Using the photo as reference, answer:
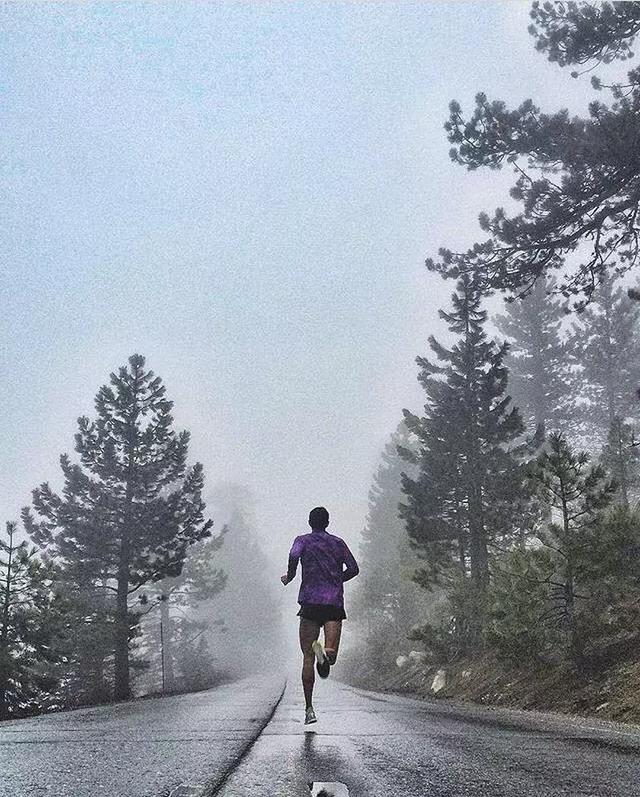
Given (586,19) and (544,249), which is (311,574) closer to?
(544,249)

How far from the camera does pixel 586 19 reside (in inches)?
541

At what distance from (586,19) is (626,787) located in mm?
15041

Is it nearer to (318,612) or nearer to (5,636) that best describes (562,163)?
(318,612)

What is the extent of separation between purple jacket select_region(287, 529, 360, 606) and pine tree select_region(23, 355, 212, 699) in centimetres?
2043

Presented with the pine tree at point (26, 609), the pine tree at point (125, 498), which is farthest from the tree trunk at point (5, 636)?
the pine tree at point (125, 498)

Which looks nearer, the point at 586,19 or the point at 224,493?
the point at 586,19

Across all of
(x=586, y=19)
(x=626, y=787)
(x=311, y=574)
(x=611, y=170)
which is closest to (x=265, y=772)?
(x=626, y=787)

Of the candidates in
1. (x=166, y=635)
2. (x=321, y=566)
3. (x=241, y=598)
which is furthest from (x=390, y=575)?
(x=241, y=598)

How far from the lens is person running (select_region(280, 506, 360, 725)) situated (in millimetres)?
6266

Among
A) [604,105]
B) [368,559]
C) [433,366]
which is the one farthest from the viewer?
[368,559]

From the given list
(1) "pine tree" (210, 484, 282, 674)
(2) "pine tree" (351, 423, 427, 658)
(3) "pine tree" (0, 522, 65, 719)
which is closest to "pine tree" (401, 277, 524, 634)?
(2) "pine tree" (351, 423, 427, 658)

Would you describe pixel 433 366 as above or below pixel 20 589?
above

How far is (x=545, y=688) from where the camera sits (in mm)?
11617

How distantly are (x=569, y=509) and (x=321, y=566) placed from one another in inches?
264
